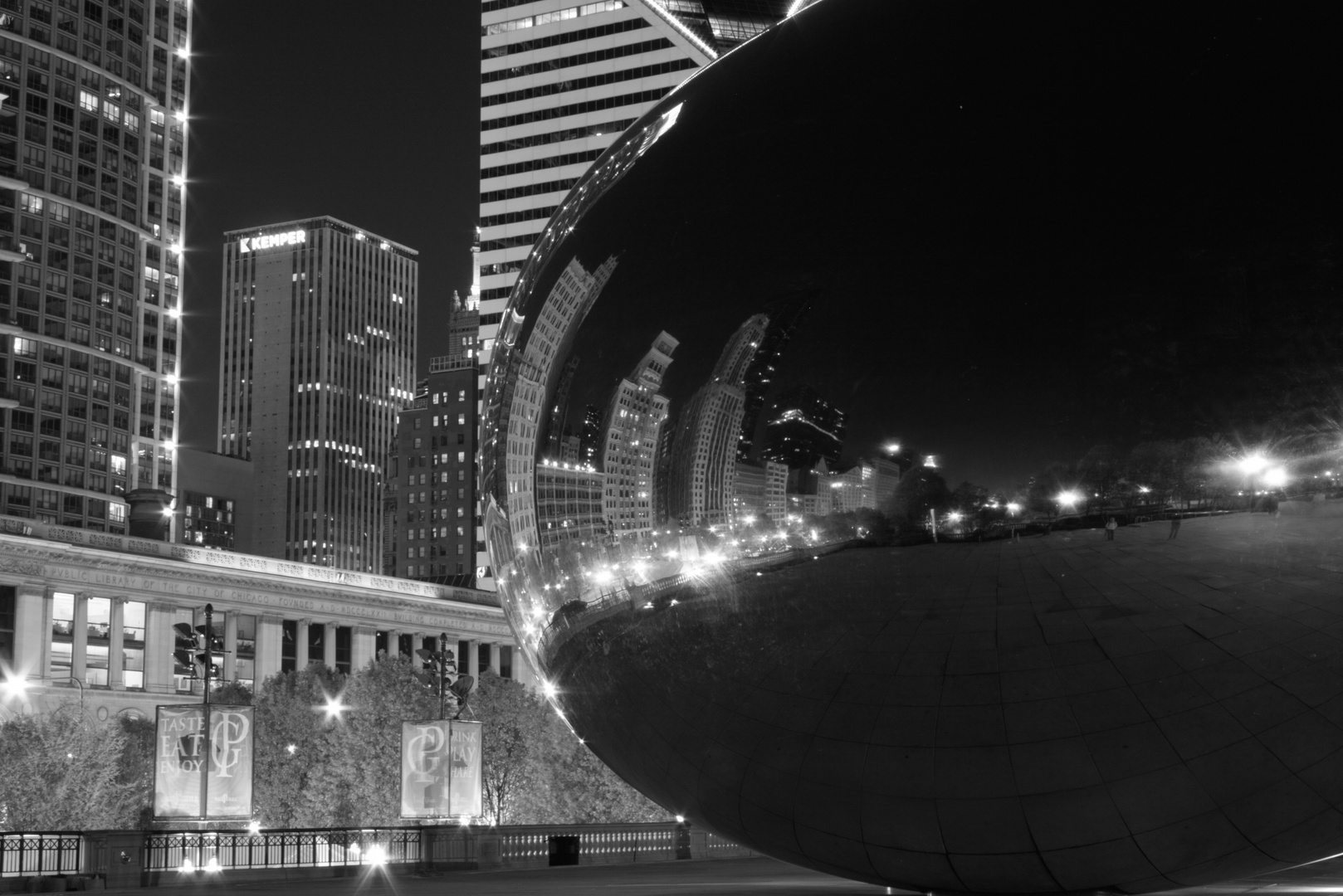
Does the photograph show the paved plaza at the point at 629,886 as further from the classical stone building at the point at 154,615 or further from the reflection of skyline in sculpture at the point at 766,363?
the classical stone building at the point at 154,615

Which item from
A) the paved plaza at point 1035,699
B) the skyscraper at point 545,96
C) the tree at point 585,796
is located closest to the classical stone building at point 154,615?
the tree at point 585,796

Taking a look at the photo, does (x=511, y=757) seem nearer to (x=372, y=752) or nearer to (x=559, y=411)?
(x=372, y=752)

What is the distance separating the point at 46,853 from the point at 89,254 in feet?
376

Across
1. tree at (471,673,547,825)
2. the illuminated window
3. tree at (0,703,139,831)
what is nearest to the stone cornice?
the illuminated window

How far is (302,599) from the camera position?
11156 cm

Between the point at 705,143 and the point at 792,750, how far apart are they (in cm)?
155

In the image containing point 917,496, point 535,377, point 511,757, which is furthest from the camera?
point 511,757

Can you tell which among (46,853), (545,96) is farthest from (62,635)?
(545,96)

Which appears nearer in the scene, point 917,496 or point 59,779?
point 917,496

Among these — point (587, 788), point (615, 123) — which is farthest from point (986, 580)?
point (615, 123)

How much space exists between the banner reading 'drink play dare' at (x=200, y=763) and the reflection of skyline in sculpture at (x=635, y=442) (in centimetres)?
2872

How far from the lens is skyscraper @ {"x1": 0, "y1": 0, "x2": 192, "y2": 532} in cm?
12975

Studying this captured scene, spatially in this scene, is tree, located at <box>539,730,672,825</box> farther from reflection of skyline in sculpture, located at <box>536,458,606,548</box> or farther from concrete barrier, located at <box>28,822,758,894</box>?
reflection of skyline in sculpture, located at <box>536,458,606,548</box>

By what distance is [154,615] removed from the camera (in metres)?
97.8
